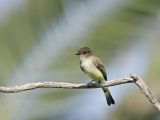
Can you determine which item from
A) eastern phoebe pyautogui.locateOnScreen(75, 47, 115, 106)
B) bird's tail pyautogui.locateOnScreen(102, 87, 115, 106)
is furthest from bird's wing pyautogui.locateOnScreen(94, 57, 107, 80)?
bird's tail pyautogui.locateOnScreen(102, 87, 115, 106)

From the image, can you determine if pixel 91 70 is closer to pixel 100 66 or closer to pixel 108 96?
pixel 100 66

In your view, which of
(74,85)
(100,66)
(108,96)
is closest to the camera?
(74,85)

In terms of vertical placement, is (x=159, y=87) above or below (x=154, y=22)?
below

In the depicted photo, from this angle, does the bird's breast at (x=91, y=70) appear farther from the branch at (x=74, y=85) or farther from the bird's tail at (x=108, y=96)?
Answer: the branch at (x=74, y=85)

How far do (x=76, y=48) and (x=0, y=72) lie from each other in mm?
672

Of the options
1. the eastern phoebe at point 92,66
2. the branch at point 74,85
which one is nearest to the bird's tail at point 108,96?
the eastern phoebe at point 92,66

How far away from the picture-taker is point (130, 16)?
721 cm

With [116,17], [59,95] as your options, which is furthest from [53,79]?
[116,17]

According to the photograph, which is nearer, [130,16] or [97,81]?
[130,16]

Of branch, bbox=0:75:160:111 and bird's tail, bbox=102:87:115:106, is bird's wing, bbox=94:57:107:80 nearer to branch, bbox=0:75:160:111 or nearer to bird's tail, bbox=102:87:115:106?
bird's tail, bbox=102:87:115:106

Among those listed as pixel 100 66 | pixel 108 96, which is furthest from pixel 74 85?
pixel 108 96

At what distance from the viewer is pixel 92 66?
26.1 feet

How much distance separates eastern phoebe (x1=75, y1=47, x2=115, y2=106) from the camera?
25.3 ft

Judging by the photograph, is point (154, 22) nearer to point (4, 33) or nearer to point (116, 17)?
point (116, 17)
